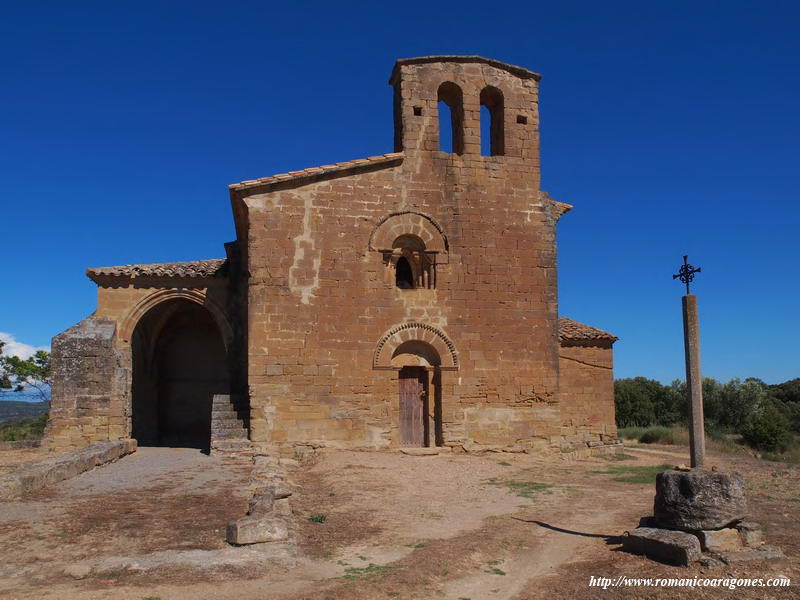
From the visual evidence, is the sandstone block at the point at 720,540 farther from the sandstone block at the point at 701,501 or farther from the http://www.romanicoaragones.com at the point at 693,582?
the http://www.romanicoaragones.com at the point at 693,582

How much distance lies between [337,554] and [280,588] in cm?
123

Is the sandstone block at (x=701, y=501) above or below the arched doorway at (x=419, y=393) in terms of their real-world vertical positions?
Result: below

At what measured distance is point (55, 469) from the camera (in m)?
9.84

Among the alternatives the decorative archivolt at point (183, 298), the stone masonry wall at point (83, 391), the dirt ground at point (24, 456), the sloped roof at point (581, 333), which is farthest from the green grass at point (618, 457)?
the dirt ground at point (24, 456)

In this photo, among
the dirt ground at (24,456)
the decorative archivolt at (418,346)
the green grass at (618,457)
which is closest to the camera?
the dirt ground at (24,456)

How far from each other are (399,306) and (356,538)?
25.7 ft

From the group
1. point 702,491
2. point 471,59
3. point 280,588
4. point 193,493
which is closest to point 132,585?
point 280,588

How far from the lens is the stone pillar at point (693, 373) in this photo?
23.7ft

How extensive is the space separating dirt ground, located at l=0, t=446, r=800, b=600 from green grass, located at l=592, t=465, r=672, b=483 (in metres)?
0.59

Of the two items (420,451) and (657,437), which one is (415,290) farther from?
(657,437)

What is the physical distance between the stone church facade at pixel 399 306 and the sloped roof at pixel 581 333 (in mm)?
62

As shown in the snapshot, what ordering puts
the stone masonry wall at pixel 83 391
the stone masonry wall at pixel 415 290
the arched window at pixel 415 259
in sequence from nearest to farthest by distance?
the stone masonry wall at pixel 415 290 → the arched window at pixel 415 259 → the stone masonry wall at pixel 83 391

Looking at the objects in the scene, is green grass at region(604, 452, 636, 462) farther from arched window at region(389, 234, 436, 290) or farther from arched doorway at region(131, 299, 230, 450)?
arched doorway at region(131, 299, 230, 450)

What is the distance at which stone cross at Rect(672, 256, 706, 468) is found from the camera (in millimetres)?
7223
